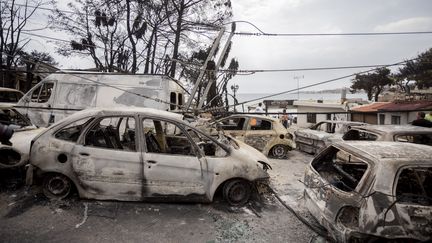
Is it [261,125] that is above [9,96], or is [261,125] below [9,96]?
below

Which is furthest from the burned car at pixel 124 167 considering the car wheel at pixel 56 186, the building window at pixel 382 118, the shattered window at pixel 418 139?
the building window at pixel 382 118

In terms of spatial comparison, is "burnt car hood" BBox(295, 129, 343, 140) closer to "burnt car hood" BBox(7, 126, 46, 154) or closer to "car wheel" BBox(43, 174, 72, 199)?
"car wheel" BBox(43, 174, 72, 199)

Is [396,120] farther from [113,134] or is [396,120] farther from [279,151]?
[113,134]

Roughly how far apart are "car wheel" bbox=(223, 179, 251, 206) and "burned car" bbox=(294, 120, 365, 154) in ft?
17.6

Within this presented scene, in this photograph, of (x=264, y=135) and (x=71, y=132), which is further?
(x=264, y=135)

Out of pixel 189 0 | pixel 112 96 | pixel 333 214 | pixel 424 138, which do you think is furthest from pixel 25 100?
pixel 189 0

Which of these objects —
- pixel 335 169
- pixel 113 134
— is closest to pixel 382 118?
pixel 335 169

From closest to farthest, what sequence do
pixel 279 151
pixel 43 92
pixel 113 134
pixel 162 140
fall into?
pixel 113 134, pixel 162 140, pixel 279 151, pixel 43 92

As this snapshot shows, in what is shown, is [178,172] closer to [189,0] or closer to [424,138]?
[424,138]

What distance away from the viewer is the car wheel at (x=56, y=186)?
4770mm

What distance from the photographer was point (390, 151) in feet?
12.5

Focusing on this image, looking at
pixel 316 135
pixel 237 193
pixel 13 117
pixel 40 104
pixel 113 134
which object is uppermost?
pixel 40 104

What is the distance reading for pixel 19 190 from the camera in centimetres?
518

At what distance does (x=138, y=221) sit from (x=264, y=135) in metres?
6.10
